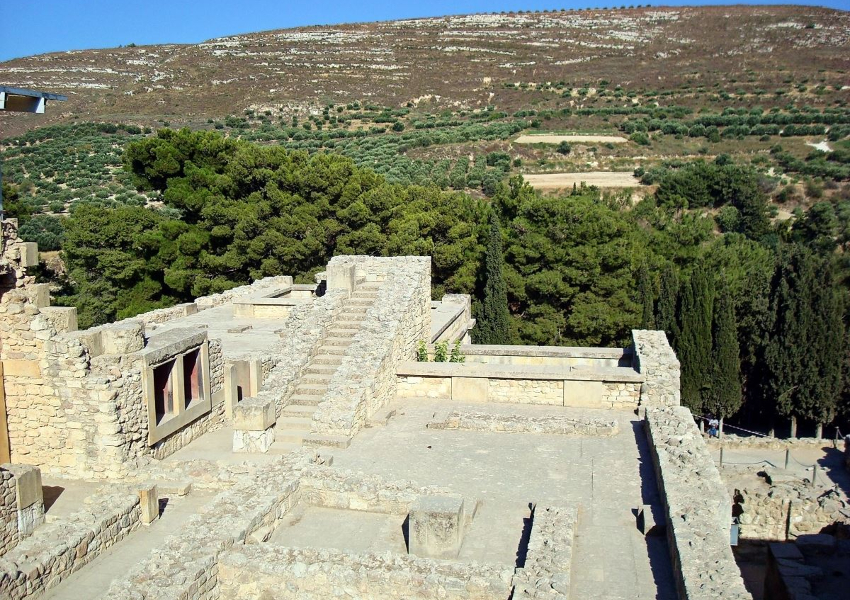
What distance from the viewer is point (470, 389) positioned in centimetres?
1386

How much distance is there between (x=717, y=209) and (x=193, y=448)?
42.7m

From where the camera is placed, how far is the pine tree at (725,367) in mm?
23797

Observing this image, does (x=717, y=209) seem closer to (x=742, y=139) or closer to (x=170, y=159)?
(x=742, y=139)

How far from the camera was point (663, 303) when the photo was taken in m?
25.5

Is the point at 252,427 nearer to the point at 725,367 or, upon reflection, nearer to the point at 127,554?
the point at 127,554

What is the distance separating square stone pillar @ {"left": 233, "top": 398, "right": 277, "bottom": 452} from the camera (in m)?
11.2

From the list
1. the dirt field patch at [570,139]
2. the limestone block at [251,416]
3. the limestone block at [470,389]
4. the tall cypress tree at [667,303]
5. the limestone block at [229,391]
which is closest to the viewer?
the limestone block at [251,416]

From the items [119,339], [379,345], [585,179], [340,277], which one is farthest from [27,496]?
[585,179]

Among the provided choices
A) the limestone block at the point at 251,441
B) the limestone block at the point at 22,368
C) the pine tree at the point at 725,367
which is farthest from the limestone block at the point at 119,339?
the pine tree at the point at 725,367

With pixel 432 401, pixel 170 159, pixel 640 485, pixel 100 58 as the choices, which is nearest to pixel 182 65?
pixel 100 58

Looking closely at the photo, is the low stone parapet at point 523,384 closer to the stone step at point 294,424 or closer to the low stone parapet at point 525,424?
the low stone parapet at point 525,424

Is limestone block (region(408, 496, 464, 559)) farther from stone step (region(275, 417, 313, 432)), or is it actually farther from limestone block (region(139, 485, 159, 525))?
stone step (region(275, 417, 313, 432))

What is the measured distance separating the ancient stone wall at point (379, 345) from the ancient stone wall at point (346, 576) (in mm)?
3828

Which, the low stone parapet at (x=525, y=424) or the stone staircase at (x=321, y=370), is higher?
the stone staircase at (x=321, y=370)
